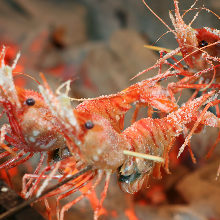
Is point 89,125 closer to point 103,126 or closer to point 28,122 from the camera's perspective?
point 103,126

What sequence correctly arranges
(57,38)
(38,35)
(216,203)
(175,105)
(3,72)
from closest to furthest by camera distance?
(3,72)
(175,105)
(216,203)
(38,35)
(57,38)

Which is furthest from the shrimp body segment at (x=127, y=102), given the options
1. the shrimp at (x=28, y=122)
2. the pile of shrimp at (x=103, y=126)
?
the shrimp at (x=28, y=122)

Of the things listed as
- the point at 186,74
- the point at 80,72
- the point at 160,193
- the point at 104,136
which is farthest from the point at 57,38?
the point at 104,136

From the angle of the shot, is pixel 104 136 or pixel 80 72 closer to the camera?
pixel 104 136

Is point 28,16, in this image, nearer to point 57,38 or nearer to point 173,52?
point 57,38

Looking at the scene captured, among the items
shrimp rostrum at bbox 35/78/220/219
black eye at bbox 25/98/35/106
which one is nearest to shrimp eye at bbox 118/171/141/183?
shrimp rostrum at bbox 35/78/220/219

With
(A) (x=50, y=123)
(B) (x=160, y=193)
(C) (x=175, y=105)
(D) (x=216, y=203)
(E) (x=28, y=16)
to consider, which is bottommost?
(D) (x=216, y=203)

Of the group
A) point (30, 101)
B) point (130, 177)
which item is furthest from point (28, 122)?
point (130, 177)

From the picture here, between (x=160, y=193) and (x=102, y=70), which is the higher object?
(x=102, y=70)
